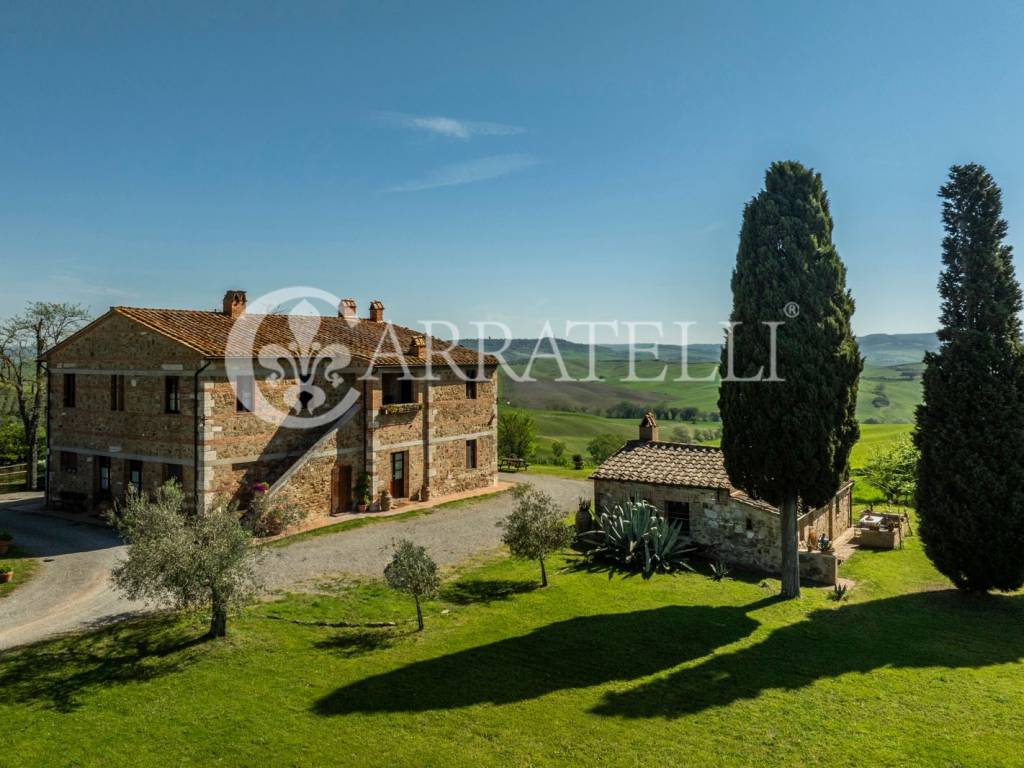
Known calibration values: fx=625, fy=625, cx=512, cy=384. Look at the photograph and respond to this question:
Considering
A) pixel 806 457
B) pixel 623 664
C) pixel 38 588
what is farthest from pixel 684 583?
pixel 38 588

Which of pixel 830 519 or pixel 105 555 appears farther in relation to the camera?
pixel 830 519

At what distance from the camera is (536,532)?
17.2 meters

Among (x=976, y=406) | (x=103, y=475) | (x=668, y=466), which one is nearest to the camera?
(x=976, y=406)

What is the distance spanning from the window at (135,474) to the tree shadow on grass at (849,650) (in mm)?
21311

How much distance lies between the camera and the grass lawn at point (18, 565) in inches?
687

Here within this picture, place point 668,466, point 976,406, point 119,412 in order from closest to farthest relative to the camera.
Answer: point 976,406
point 668,466
point 119,412

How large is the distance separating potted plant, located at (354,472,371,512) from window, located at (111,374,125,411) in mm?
9804

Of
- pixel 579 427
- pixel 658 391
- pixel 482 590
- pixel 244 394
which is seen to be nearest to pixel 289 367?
pixel 244 394

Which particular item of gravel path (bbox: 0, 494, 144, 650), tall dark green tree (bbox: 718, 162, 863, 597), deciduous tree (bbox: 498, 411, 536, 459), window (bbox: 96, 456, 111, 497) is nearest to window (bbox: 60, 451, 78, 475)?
window (bbox: 96, 456, 111, 497)

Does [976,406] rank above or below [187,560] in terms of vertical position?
above

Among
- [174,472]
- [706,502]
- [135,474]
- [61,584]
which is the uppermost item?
[174,472]

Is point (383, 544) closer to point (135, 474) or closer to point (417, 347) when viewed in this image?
point (417, 347)

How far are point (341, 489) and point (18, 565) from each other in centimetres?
1102

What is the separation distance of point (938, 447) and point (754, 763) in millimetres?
11869
